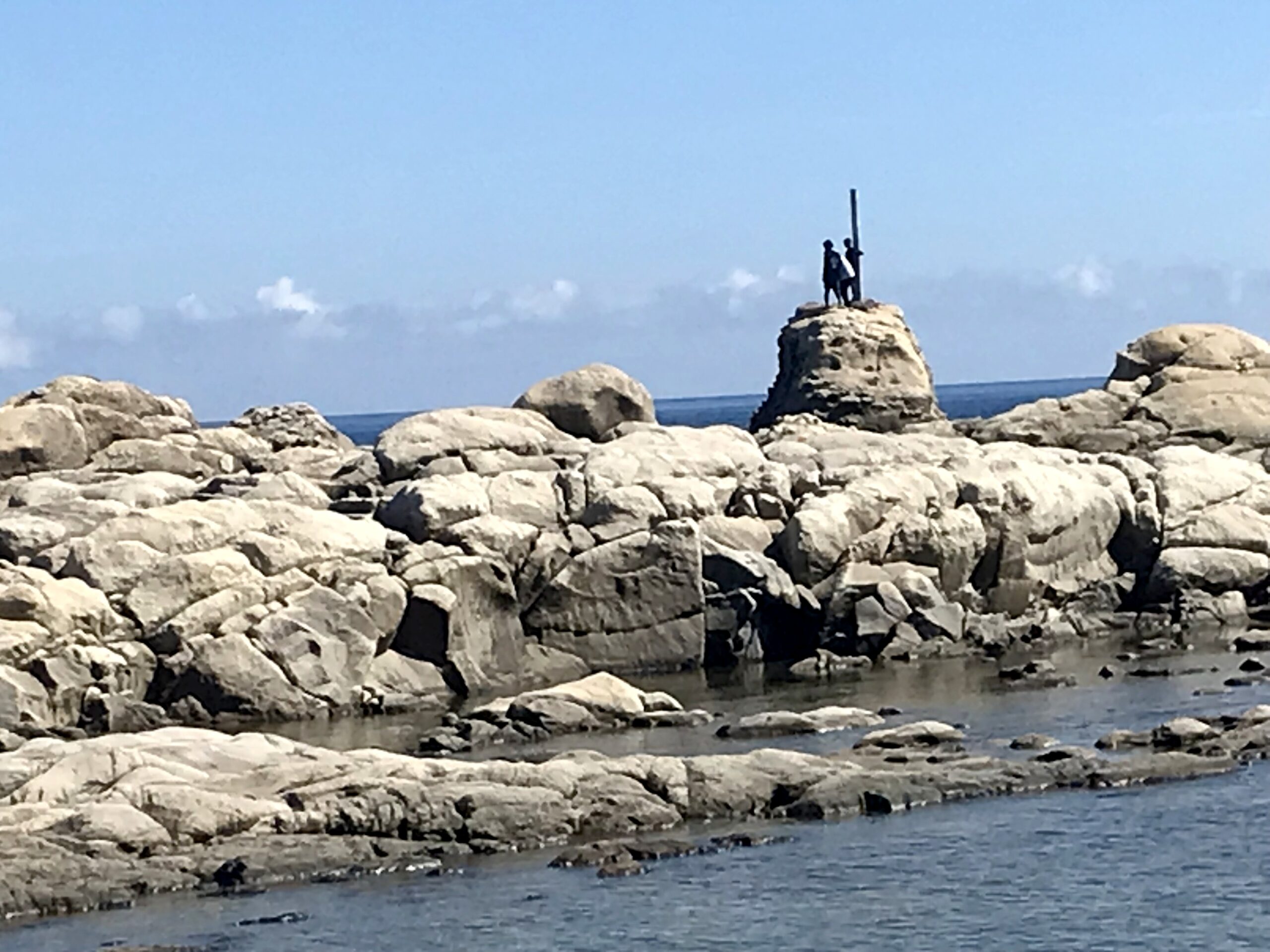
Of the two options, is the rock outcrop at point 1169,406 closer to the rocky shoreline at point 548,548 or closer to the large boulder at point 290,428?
the rocky shoreline at point 548,548

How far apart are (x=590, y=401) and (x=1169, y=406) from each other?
18788mm

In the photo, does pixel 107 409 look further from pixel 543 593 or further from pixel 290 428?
pixel 543 593

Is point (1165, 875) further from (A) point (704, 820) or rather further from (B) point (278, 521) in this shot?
(B) point (278, 521)

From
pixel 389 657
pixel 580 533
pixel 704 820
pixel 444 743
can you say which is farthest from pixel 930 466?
pixel 704 820

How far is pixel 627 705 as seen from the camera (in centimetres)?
4831

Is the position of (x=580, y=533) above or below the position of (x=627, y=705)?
above

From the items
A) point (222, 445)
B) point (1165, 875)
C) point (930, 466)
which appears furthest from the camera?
point (222, 445)

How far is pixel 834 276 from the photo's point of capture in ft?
258

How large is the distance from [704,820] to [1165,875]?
24.7ft

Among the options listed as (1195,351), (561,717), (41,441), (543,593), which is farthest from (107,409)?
(1195,351)

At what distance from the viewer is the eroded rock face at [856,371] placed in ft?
248

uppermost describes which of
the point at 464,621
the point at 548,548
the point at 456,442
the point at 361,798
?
the point at 456,442

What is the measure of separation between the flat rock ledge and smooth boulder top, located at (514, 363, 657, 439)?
2931 centimetres

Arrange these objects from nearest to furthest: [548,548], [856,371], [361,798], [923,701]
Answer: [361,798]
[923,701]
[548,548]
[856,371]
